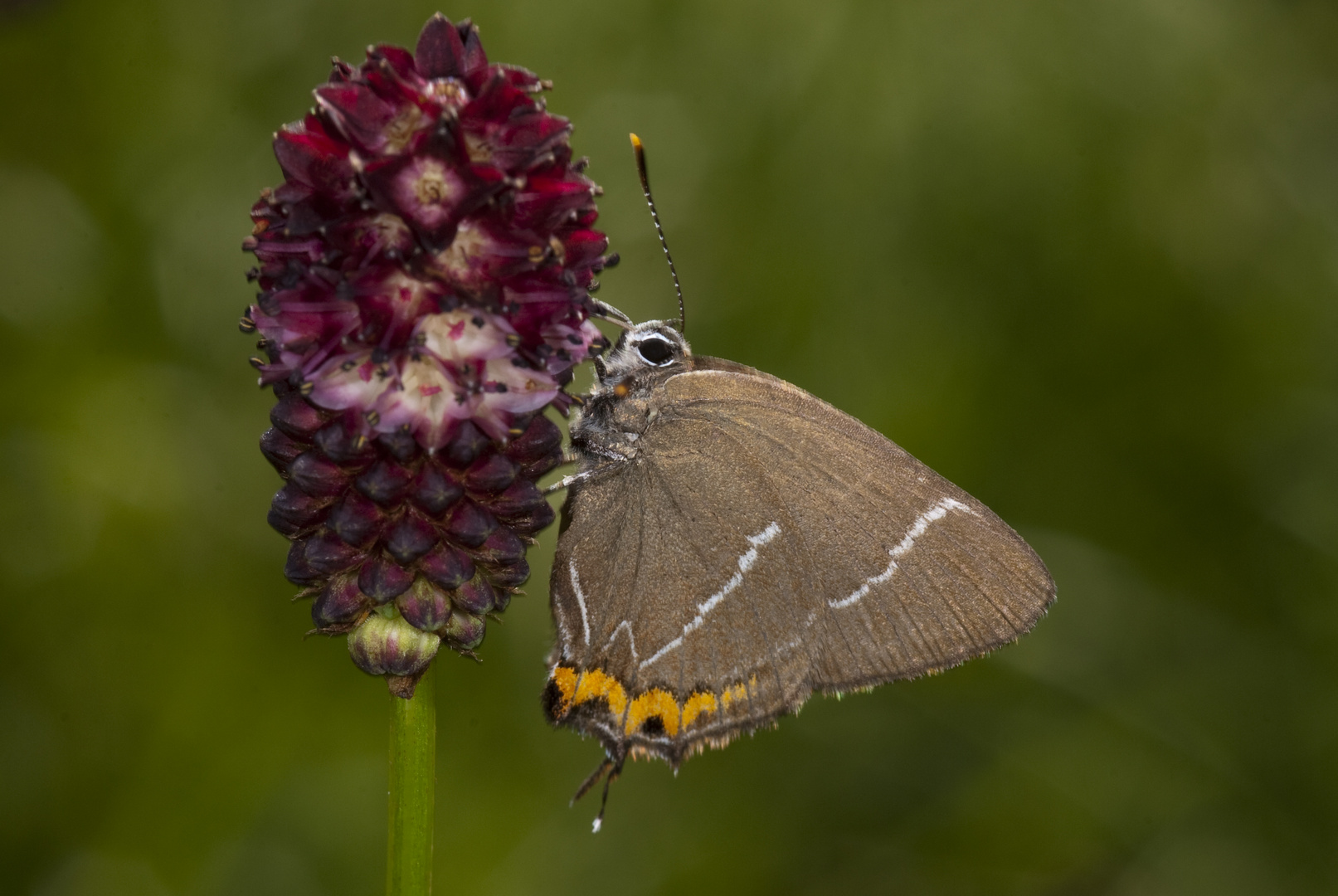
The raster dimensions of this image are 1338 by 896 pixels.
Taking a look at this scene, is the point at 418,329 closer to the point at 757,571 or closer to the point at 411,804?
the point at 411,804

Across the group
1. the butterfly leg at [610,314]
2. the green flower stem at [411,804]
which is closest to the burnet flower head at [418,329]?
the green flower stem at [411,804]

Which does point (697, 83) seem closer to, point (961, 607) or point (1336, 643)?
point (961, 607)

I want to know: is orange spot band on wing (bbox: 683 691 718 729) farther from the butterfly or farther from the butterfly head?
the butterfly head

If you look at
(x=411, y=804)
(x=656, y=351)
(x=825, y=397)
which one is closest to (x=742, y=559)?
(x=656, y=351)

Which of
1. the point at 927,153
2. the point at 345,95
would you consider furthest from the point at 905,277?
the point at 345,95

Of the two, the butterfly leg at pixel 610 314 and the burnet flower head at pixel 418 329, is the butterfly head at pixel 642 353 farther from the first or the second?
the burnet flower head at pixel 418 329

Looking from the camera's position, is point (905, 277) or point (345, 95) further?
point (905, 277)
